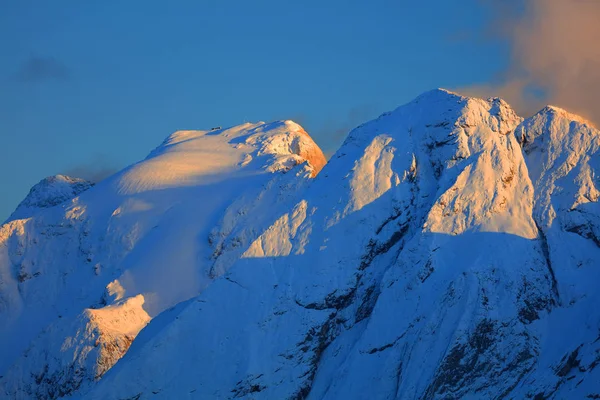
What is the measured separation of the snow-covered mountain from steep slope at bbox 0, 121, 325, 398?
0.26 meters

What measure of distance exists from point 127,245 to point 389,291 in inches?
1384

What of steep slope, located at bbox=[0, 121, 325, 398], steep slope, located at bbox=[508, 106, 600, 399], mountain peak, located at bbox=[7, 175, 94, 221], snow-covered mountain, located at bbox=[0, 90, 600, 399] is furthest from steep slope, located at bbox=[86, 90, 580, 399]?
mountain peak, located at bbox=[7, 175, 94, 221]

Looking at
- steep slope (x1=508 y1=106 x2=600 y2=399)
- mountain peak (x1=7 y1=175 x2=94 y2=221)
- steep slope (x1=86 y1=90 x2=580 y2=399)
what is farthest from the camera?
mountain peak (x1=7 y1=175 x2=94 y2=221)

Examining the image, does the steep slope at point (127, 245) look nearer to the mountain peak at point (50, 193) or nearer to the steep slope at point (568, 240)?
the mountain peak at point (50, 193)

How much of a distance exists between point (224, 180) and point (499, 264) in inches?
1555

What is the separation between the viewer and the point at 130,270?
12825 cm

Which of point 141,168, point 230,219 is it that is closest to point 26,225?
point 141,168

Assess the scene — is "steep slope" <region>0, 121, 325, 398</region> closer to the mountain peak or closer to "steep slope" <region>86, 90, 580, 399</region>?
the mountain peak

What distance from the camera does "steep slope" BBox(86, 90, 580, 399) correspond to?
325 feet

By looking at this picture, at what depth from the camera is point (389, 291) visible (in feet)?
342

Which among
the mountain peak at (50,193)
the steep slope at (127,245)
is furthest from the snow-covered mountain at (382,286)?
the mountain peak at (50,193)

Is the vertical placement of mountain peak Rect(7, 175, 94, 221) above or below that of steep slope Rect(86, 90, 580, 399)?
above

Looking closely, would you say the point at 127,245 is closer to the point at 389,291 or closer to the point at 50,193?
the point at 50,193

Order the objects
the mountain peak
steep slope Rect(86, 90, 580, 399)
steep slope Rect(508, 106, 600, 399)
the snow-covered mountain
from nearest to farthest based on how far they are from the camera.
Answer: steep slope Rect(508, 106, 600, 399), the snow-covered mountain, steep slope Rect(86, 90, 580, 399), the mountain peak
